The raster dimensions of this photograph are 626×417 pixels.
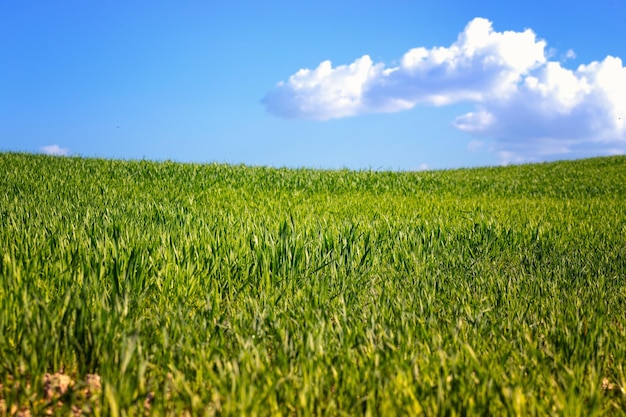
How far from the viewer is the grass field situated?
2.20 m

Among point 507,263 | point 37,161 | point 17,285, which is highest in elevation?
point 37,161

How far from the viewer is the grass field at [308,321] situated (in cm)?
220

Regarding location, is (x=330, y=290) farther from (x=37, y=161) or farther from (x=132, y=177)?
(x=37, y=161)

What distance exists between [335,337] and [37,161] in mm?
19239

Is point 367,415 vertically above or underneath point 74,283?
underneath

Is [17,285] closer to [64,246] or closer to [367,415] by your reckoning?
[64,246]

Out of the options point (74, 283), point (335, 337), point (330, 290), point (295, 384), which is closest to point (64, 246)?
point (74, 283)

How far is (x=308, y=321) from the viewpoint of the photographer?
285 cm

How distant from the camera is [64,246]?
14.4 feet

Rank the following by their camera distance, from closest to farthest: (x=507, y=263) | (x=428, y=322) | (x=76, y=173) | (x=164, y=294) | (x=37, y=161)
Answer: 1. (x=428, y=322)
2. (x=164, y=294)
3. (x=507, y=263)
4. (x=76, y=173)
5. (x=37, y=161)

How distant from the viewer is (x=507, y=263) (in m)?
5.89

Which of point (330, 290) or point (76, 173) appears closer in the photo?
point (330, 290)

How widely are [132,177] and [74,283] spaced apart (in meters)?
13.3

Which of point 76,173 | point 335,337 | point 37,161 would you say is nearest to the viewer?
point 335,337
